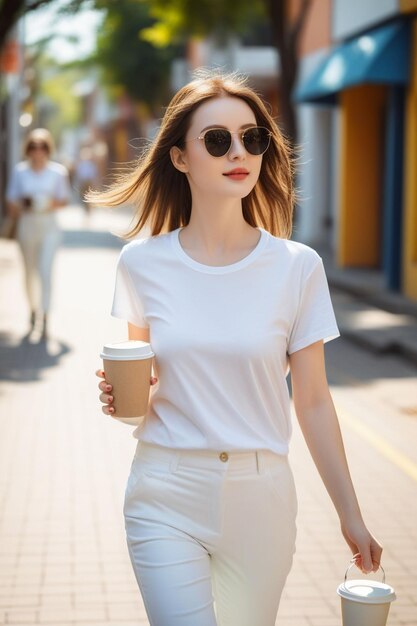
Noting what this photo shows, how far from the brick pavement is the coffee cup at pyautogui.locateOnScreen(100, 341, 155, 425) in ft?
6.62

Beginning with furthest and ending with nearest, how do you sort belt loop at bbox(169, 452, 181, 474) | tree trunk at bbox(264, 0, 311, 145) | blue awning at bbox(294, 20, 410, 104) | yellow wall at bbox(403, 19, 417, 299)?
tree trunk at bbox(264, 0, 311, 145)
blue awning at bbox(294, 20, 410, 104)
yellow wall at bbox(403, 19, 417, 299)
belt loop at bbox(169, 452, 181, 474)

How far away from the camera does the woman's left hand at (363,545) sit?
3.25m

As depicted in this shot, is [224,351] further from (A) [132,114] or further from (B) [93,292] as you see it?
(A) [132,114]

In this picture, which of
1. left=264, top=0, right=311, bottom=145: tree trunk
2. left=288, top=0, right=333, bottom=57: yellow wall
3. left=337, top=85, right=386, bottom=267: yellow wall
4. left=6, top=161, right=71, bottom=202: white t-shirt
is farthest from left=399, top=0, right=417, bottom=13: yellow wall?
left=288, top=0, right=333, bottom=57: yellow wall

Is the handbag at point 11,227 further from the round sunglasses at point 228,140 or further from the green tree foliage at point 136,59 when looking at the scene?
the green tree foliage at point 136,59

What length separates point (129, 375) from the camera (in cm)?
312

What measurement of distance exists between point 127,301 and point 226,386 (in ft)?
1.24

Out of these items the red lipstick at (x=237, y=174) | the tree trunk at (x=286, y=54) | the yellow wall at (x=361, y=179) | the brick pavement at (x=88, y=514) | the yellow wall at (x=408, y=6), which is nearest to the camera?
the red lipstick at (x=237, y=174)

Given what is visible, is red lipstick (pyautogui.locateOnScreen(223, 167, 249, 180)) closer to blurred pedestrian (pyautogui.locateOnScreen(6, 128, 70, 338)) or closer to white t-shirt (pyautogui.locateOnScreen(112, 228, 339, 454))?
white t-shirt (pyautogui.locateOnScreen(112, 228, 339, 454))

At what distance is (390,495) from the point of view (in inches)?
275

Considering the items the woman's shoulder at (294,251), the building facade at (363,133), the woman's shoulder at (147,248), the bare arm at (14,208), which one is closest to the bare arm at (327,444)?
the woman's shoulder at (294,251)

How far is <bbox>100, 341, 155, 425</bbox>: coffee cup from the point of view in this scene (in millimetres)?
3113

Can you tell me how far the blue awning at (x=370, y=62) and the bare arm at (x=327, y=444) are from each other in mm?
14266

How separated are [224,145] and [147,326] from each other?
20.2 inches
